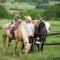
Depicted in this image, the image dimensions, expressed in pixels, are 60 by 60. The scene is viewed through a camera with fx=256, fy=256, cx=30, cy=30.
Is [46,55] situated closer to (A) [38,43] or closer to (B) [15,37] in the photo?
(A) [38,43]

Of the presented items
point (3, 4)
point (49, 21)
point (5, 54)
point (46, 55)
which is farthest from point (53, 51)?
point (3, 4)

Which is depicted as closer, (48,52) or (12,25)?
(12,25)

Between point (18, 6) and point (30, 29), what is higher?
point (18, 6)

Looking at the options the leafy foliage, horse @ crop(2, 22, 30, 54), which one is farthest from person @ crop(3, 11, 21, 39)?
the leafy foliage

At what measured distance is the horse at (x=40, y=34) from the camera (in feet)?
9.74

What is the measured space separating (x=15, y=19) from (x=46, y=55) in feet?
1.83

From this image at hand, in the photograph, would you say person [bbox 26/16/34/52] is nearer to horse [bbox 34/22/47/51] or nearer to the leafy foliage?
horse [bbox 34/22/47/51]

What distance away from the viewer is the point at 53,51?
302cm

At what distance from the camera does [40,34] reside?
3.00 metres

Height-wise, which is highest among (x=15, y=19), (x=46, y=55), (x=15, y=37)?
(x=15, y=19)

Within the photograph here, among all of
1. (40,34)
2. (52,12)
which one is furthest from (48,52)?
(52,12)

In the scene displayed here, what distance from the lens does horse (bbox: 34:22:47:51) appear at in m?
2.97

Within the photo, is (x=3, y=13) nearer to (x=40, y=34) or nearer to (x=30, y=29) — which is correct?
(x=30, y=29)

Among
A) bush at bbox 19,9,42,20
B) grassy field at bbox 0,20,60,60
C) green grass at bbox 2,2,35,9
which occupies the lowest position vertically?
grassy field at bbox 0,20,60,60
